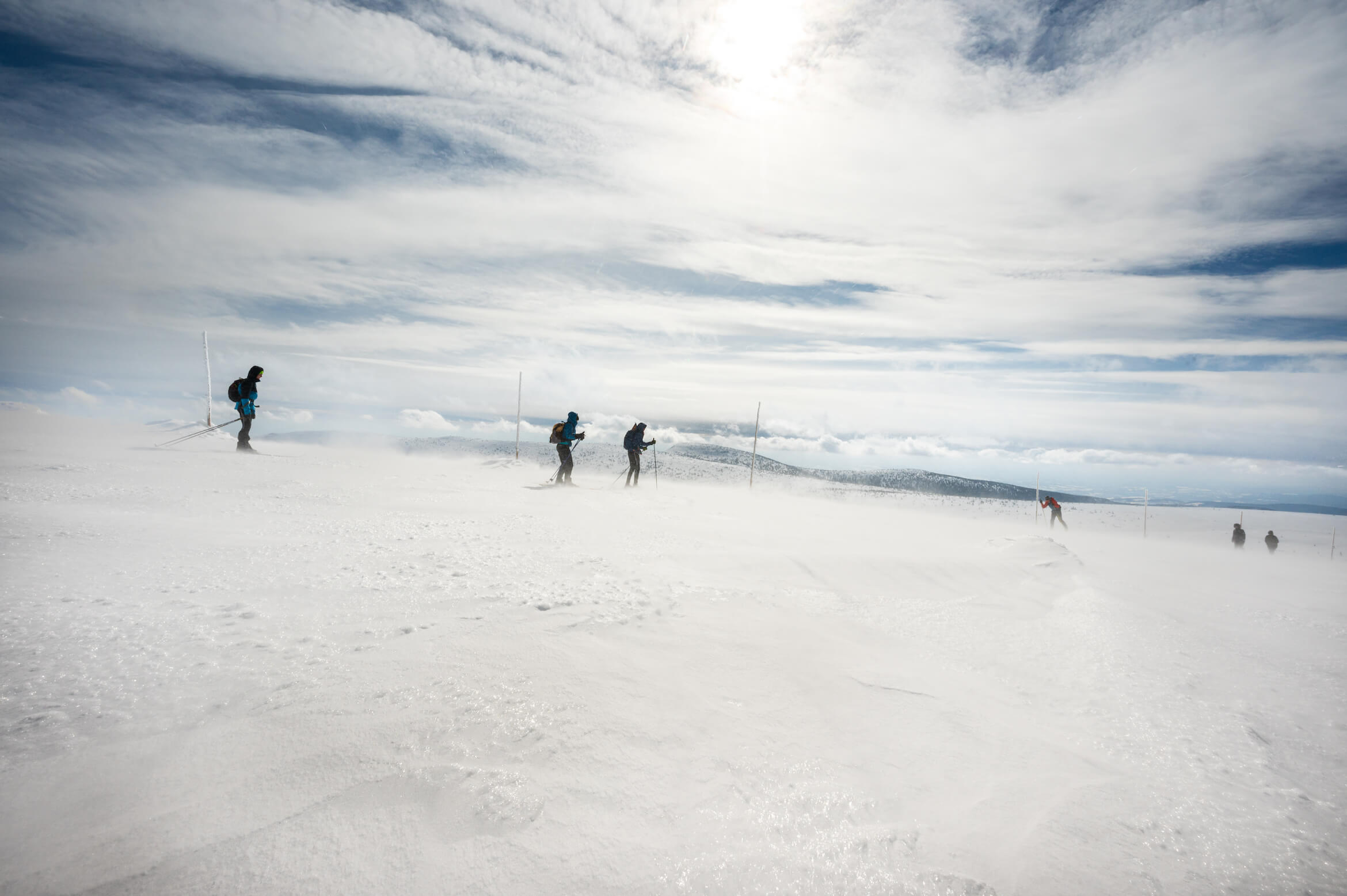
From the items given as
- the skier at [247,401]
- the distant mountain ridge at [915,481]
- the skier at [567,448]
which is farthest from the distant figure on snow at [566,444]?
the distant mountain ridge at [915,481]

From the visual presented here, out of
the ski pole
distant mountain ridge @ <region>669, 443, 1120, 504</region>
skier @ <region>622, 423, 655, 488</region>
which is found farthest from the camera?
distant mountain ridge @ <region>669, 443, 1120, 504</region>

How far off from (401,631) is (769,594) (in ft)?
14.0

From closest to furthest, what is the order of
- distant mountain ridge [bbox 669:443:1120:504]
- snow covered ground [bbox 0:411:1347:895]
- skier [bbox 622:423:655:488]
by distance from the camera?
snow covered ground [bbox 0:411:1347:895] < skier [bbox 622:423:655:488] < distant mountain ridge [bbox 669:443:1120:504]

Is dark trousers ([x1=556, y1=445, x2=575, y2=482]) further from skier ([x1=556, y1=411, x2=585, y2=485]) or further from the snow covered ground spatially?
the snow covered ground

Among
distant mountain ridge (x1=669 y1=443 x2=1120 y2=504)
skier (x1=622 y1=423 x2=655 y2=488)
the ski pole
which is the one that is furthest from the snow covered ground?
distant mountain ridge (x1=669 y1=443 x2=1120 y2=504)

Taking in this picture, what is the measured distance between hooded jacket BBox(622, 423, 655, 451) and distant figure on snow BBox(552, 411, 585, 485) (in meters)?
2.17

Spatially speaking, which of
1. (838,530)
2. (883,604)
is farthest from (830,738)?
(838,530)

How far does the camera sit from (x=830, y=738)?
156 inches

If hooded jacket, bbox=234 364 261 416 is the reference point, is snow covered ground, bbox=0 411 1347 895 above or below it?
below

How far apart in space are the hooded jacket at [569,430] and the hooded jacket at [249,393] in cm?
911

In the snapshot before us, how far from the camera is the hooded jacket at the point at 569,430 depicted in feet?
60.6

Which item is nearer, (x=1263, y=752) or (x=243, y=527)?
(x=1263, y=752)

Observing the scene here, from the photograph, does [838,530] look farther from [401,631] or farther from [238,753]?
[238,753]

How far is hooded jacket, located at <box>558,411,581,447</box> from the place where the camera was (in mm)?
18484
